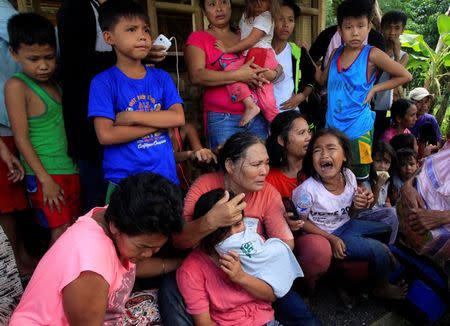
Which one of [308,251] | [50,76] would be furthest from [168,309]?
[50,76]

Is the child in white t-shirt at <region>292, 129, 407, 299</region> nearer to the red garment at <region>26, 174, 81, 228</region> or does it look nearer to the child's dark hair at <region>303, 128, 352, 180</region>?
the child's dark hair at <region>303, 128, 352, 180</region>

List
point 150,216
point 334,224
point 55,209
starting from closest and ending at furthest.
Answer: point 150,216
point 55,209
point 334,224

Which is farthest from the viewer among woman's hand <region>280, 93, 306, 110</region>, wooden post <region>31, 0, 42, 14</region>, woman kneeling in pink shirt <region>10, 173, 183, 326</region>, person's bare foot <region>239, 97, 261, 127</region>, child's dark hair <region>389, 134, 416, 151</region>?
child's dark hair <region>389, 134, 416, 151</region>

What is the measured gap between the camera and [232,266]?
180cm

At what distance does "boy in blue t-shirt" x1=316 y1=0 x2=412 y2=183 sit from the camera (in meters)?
2.75

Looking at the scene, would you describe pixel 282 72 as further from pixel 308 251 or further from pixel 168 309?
pixel 168 309

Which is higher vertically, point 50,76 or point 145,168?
point 50,76

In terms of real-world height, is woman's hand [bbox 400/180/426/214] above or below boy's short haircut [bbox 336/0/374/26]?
below

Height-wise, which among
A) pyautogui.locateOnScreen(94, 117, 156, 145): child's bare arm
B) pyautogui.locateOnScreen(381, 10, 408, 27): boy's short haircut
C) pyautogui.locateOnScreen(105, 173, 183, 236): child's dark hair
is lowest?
pyautogui.locateOnScreen(105, 173, 183, 236): child's dark hair

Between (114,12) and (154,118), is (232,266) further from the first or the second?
(114,12)

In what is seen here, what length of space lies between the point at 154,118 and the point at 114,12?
63 centimetres

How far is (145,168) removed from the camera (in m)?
2.16

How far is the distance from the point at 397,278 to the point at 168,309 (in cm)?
167

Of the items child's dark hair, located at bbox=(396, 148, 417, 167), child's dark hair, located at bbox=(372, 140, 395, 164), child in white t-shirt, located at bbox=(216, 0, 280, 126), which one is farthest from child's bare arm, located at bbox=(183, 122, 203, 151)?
child's dark hair, located at bbox=(396, 148, 417, 167)
